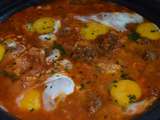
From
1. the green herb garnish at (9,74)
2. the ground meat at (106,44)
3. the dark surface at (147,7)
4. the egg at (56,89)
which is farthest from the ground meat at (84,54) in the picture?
the dark surface at (147,7)

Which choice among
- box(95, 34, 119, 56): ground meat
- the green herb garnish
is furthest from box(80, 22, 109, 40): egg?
the green herb garnish

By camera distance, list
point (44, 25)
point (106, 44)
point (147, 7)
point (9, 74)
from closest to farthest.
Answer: point (9, 74) → point (106, 44) → point (44, 25) → point (147, 7)

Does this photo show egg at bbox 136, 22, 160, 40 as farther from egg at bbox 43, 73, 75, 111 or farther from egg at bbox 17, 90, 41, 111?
egg at bbox 17, 90, 41, 111

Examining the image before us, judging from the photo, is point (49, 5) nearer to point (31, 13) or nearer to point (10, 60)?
point (31, 13)

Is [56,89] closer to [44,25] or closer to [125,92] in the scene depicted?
[125,92]

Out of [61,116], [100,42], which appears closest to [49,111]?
[61,116]

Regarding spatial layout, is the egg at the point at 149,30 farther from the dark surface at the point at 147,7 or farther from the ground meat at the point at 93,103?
the ground meat at the point at 93,103

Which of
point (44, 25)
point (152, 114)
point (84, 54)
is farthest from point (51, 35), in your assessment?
point (152, 114)
